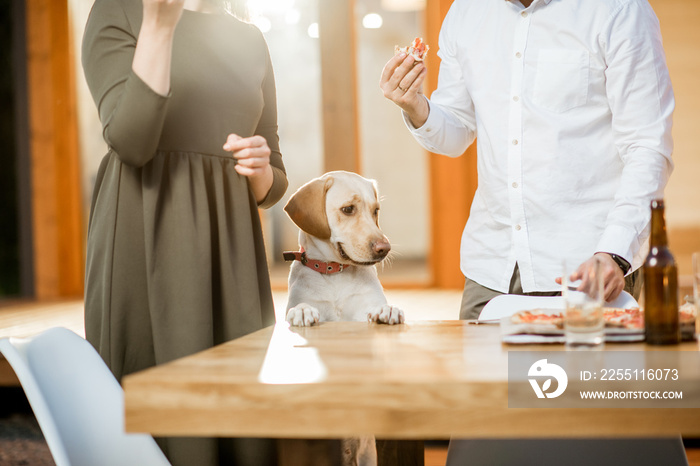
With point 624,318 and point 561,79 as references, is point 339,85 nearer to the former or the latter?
point 561,79

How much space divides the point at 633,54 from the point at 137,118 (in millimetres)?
1128

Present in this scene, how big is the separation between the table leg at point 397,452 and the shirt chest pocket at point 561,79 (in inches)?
34.8

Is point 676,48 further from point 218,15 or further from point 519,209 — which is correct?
point 218,15

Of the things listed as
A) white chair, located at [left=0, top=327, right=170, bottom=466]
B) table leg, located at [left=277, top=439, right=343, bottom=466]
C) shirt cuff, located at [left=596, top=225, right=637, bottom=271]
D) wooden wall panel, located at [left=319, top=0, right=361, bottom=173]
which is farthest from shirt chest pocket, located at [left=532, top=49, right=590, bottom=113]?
wooden wall panel, located at [left=319, top=0, right=361, bottom=173]

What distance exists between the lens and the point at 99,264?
1.30m

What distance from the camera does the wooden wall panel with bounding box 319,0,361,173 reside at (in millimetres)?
5469

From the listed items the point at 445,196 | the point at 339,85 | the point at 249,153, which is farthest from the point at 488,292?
the point at 339,85

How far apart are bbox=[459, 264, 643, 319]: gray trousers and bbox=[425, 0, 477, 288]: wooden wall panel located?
141 inches

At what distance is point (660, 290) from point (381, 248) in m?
0.86

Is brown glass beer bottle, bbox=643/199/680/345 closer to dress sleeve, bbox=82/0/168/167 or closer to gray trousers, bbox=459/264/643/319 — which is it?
gray trousers, bbox=459/264/643/319

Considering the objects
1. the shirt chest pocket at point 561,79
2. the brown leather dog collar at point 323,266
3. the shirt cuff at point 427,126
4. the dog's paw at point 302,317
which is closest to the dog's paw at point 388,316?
the dog's paw at point 302,317

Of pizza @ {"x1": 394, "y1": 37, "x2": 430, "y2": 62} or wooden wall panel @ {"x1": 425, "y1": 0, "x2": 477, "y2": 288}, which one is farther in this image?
wooden wall panel @ {"x1": 425, "y1": 0, "x2": 477, "y2": 288}

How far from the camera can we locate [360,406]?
742mm

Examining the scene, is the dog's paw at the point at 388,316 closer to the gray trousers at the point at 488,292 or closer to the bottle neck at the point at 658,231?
the gray trousers at the point at 488,292
